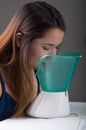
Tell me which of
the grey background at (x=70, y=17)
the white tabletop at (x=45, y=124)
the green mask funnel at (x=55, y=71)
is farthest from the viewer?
the grey background at (x=70, y=17)

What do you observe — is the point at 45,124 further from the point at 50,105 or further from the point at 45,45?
the point at 45,45

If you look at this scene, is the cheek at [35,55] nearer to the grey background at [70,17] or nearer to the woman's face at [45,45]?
the woman's face at [45,45]

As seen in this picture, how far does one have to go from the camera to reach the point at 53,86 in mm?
1077

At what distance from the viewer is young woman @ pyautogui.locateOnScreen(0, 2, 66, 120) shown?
110cm

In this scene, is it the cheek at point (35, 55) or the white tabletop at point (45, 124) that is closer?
the white tabletop at point (45, 124)

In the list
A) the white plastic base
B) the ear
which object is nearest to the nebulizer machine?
the white plastic base

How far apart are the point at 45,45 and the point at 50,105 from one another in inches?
10.1

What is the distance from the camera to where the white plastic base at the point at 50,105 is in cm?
104

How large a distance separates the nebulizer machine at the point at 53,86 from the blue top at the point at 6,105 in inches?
3.8

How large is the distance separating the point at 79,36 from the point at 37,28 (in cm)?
24

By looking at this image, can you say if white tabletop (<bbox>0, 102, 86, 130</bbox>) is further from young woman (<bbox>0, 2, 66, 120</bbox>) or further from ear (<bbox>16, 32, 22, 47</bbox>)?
ear (<bbox>16, 32, 22, 47</bbox>)

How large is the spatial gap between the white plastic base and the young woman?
6 centimetres

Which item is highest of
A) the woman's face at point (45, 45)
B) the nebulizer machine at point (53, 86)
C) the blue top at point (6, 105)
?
the woman's face at point (45, 45)

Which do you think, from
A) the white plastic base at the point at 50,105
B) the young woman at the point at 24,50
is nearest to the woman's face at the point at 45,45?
the young woman at the point at 24,50
